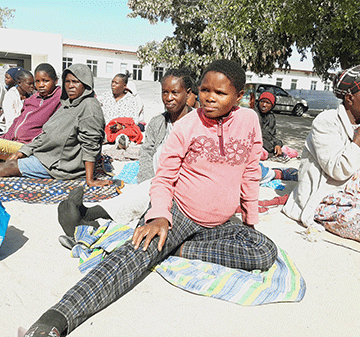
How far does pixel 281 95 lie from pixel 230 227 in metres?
18.0

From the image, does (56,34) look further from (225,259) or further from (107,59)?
(225,259)

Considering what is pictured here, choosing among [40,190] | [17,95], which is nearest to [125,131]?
[17,95]

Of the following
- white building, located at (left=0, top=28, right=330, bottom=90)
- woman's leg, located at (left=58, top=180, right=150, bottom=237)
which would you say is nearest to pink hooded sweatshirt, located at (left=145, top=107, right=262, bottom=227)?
woman's leg, located at (left=58, top=180, right=150, bottom=237)

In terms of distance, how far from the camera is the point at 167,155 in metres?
2.35

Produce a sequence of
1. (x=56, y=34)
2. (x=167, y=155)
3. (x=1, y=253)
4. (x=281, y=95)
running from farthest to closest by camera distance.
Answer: (x=56, y=34) → (x=281, y=95) → (x=1, y=253) → (x=167, y=155)

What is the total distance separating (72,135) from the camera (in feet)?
12.9

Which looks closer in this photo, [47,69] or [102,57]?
[47,69]

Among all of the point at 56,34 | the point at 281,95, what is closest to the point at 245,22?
the point at 281,95

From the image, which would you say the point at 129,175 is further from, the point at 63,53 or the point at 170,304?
the point at 63,53

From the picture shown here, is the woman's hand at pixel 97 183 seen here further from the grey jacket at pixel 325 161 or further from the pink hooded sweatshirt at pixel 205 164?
the grey jacket at pixel 325 161

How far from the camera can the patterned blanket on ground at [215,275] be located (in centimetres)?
233

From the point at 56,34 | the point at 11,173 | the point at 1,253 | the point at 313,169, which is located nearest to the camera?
the point at 1,253

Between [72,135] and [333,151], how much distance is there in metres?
2.64

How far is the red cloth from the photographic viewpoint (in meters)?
7.43
